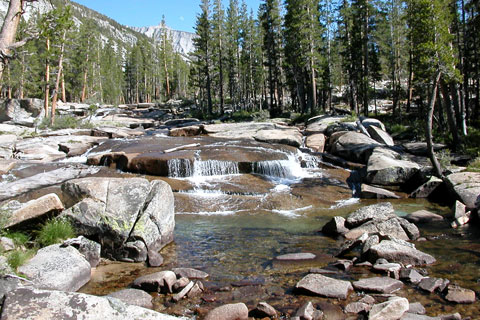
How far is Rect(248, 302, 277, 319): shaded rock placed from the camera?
223 inches

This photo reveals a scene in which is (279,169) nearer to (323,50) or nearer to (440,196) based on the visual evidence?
(440,196)

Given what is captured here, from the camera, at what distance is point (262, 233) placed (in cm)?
1067

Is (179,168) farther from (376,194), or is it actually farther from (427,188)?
(427,188)

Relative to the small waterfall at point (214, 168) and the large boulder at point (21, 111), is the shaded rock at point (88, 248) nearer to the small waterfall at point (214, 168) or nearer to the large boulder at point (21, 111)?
the small waterfall at point (214, 168)

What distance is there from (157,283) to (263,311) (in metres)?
2.03

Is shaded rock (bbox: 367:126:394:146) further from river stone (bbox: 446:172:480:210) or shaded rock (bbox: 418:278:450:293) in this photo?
shaded rock (bbox: 418:278:450:293)

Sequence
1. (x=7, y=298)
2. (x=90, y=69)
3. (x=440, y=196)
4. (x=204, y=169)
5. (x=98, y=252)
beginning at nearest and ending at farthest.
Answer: (x=7, y=298) < (x=98, y=252) < (x=440, y=196) < (x=204, y=169) < (x=90, y=69)

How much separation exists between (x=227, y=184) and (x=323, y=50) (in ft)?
96.5

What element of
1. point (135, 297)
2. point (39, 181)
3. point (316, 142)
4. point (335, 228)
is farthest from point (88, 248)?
point (316, 142)

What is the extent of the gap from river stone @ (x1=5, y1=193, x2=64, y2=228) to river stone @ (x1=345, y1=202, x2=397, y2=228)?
769cm

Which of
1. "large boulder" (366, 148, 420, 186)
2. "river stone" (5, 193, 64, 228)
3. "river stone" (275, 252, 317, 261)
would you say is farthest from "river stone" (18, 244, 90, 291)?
"large boulder" (366, 148, 420, 186)

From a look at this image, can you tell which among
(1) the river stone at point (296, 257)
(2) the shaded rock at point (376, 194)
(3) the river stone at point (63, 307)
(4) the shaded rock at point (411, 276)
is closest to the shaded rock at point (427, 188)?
(2) the shaded rock at point (376, 194)

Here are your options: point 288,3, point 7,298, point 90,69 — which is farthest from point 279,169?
point 90,69

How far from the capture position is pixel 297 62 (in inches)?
1393
